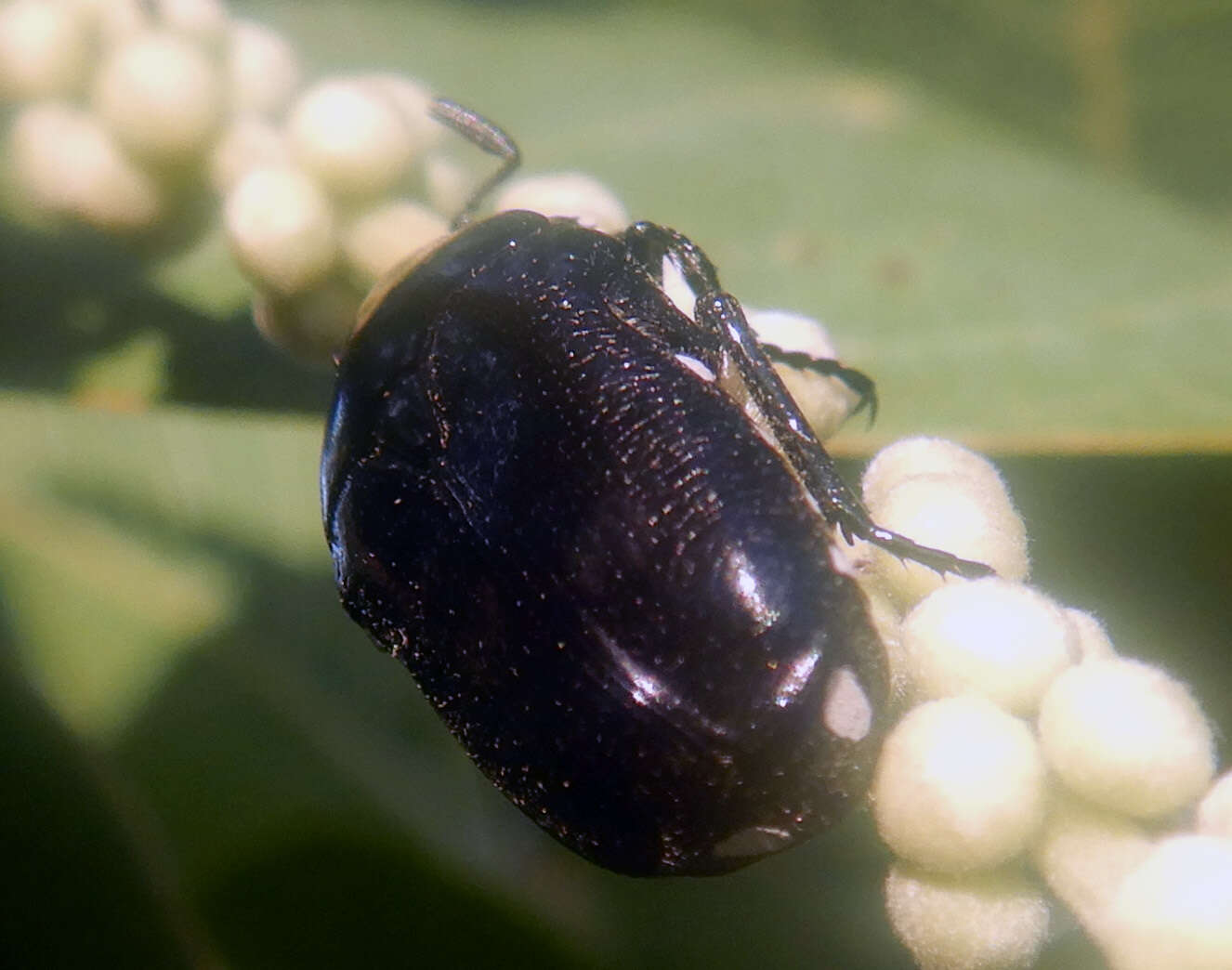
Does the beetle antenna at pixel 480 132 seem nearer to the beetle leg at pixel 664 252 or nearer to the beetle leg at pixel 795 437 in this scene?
the beetle leg at pixel 664 252

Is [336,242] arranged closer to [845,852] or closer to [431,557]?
[431,557]

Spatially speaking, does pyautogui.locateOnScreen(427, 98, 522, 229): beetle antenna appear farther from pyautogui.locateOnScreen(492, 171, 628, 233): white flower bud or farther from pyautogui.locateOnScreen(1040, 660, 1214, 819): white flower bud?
pyautogui.locateOnScreen(1040, 660, 1214, 819): white flower bud

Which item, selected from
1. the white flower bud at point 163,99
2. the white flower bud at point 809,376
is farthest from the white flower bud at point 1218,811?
the white flower bud at point 163,99

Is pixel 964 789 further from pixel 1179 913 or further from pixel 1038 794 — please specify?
pixel 1179 913

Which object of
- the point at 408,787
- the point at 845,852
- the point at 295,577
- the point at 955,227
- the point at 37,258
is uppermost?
the point at 955,227

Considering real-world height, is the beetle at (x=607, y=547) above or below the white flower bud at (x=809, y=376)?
below

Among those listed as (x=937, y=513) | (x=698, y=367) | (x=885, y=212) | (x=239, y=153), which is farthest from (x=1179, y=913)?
(x=885, y=212)

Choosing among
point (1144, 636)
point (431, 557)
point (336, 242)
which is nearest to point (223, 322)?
point (336, 242)
